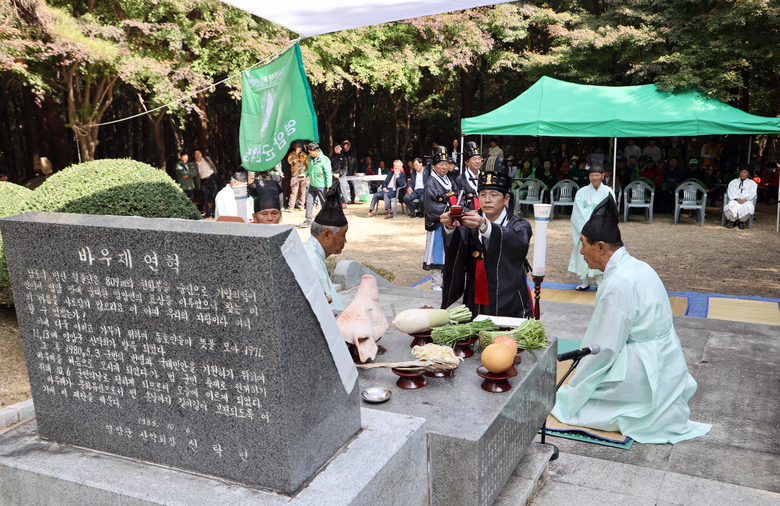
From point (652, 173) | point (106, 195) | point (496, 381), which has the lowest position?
point (496, 381)

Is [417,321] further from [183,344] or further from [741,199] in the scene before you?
[741,199]

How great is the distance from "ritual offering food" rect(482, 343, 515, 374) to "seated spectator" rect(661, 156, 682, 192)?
1601cm

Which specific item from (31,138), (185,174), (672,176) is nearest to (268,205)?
(185,174)

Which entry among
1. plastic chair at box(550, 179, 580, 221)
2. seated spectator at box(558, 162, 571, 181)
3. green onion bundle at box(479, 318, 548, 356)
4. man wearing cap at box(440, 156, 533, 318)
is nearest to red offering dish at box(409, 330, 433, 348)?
green onion bundle at box(479, 318, 548, 356)

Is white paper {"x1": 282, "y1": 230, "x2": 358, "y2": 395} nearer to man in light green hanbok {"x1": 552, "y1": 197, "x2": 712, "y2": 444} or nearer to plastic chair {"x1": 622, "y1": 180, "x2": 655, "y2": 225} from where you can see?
man in light green hanbok {"x1": 552, "y1": 197, "x2": 712, "y2": 444}

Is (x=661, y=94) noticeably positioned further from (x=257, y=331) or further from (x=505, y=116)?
(x=257, y=331)

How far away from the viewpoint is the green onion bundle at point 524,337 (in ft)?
10.4

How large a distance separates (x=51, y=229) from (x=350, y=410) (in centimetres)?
135

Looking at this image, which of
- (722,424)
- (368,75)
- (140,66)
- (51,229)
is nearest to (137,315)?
(51,229)

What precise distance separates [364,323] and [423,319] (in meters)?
0.34

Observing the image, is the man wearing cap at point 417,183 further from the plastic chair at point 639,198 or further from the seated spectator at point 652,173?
the seated spectator at point 652,173

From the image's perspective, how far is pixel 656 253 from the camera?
11.7 meters

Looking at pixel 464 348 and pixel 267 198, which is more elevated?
pixel 267 198

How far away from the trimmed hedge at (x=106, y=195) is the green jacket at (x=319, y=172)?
9.12 m
